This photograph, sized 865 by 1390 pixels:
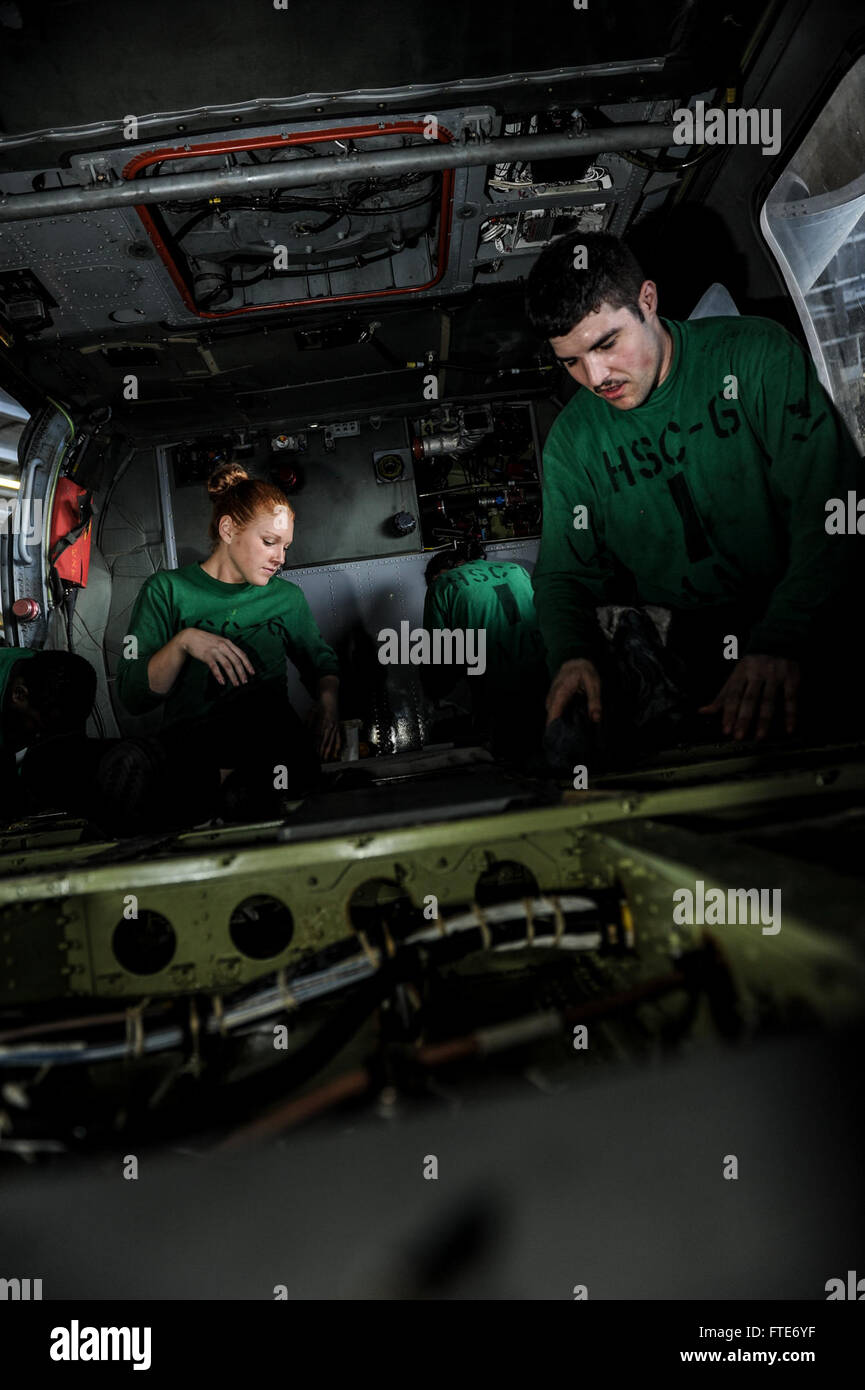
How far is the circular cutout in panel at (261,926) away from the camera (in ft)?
5.12

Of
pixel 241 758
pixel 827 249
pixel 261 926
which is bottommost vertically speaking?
pixel 261 926

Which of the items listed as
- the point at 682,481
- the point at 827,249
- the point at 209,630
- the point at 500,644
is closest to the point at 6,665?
the point at 209,630

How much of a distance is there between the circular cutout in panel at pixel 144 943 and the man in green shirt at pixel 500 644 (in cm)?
223

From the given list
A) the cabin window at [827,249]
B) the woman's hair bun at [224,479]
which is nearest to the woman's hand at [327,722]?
the woman's hair bun at [224,479]

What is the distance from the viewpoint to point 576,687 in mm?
2055

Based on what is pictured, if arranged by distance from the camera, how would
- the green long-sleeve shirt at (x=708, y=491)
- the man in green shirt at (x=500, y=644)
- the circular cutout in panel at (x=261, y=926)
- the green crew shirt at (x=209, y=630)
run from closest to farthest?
the circular cutout in panel at (x=261, y=926)
the green long-sleeve shirt at (x=708, y=491)
the green crew shirt at (x=209, y=630)
the man in green shirt at (x=500, y=644)

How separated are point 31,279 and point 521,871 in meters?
4.07

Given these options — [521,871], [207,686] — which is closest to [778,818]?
[521,871]

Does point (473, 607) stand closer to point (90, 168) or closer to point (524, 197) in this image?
point (524, 197)

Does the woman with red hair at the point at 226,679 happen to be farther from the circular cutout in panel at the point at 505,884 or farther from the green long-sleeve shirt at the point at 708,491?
the green long-sleeve shirt at the point at 708,491

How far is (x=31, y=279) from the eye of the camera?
3518 mm

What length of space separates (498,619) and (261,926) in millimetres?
2426

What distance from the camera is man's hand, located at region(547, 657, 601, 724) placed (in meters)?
2.01

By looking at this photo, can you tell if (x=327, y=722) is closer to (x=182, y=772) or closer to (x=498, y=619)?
(x=498, y=619)
